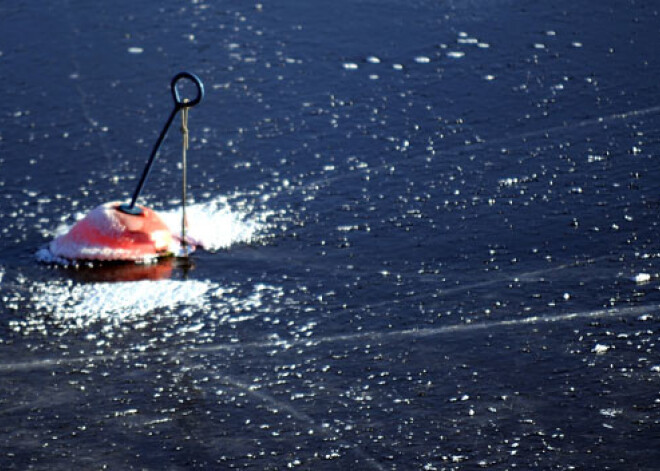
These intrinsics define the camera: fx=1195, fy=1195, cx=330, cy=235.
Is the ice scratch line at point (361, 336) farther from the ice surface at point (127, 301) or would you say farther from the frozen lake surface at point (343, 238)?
the ice surface at point (127, 301)

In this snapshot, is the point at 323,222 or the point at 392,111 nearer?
the point at 323,222

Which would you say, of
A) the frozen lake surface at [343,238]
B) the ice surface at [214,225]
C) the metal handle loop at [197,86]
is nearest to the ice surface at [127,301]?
the frozen lake surface at [343,238]

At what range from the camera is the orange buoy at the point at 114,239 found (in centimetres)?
611

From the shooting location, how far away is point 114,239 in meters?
6.13

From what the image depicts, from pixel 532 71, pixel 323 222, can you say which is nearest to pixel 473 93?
pixel 532 71

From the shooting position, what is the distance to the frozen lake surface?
473 centimetres

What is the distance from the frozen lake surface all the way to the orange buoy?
0.36 feet

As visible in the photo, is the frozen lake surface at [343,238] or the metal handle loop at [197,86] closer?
the frozen lake surface at [343,238]

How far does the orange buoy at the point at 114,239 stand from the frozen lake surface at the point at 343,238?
110 millimetres

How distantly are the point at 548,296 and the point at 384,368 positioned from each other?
1.03 m

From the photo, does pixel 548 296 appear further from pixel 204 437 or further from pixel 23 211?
→ pixel 23 211

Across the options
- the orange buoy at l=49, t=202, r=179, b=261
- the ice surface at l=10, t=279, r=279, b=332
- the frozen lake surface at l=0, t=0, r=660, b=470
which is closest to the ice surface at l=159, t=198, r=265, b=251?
the frozen lake surface at l=0, t=0, r=660, b=470

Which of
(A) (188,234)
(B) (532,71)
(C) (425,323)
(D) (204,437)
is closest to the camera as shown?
(D) (204,437)

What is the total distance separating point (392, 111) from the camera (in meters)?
7.90
